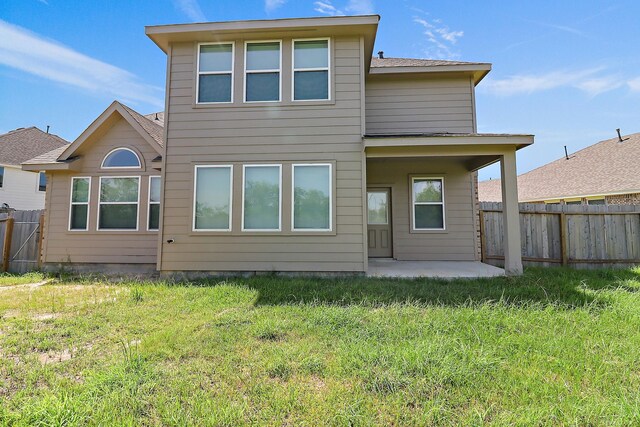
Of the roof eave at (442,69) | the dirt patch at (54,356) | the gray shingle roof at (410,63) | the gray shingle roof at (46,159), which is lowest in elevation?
the dirt patch at (54,356)

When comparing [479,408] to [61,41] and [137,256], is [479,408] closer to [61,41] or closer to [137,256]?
[137,256]

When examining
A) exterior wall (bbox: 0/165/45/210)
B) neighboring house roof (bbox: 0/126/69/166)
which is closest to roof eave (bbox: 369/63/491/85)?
neighboring house roof (bbox: 0/126/69/166)

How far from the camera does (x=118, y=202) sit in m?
8.41

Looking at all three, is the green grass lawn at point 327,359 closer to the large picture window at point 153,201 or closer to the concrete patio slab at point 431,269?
the concrete patio slab at point 431,269

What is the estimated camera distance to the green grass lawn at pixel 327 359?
6.58 ft

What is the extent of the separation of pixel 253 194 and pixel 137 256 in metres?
4.05

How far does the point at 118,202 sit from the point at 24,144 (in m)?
14.9

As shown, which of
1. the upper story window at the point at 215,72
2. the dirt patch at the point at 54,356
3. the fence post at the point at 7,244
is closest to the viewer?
the dirt patch at the point at 54,356

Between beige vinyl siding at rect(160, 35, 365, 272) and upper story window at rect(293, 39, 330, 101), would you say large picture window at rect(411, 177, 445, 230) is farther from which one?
upper story window at rect(293, 39, 330, 101)

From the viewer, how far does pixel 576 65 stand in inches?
479

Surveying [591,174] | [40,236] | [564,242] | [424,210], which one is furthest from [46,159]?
[591,174]

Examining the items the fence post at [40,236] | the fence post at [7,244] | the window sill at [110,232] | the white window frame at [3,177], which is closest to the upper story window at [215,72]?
the window sill at [110,232]

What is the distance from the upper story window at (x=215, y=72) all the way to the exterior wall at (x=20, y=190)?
1562 centimetres

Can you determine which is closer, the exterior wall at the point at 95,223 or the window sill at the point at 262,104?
the window sill at the point at 262,104
